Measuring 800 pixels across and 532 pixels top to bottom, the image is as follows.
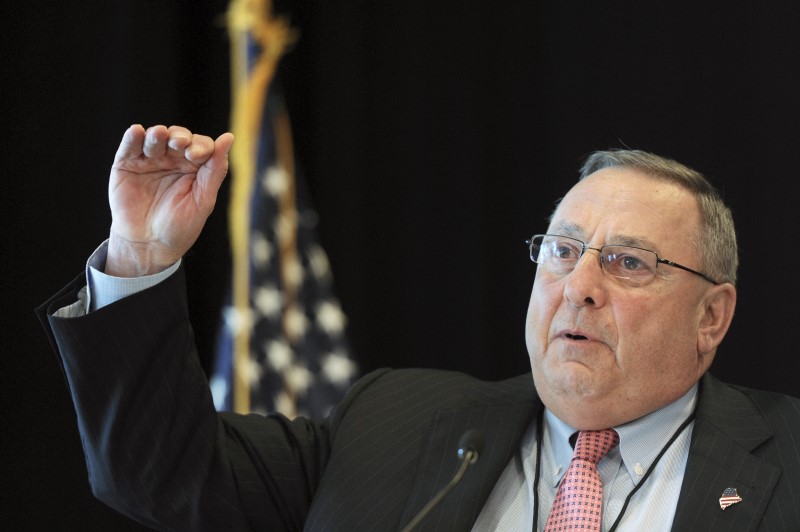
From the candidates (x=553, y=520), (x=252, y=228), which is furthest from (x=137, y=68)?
(x=553, y=520)

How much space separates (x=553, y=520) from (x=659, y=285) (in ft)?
1.91

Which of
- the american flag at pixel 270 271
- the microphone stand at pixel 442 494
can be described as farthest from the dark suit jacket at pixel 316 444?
the american flag at pixel 270 271

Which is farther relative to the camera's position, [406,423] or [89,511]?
[89,511]

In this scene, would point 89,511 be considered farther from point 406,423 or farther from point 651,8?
point 651,8

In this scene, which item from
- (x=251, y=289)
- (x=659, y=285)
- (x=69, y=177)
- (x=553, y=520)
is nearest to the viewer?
(x=553, y=520)

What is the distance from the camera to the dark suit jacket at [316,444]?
76.9 inches

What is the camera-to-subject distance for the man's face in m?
2.14

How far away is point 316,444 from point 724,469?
0.94 m

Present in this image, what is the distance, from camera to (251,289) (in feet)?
11.0

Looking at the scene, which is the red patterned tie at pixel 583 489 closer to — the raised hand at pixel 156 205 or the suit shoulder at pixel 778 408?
the suit shoulder at pixel 778 408

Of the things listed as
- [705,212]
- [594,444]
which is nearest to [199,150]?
[594,444]

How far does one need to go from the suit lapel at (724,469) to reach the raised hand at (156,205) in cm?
116

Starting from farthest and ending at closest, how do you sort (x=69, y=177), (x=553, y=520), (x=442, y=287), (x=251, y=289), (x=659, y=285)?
1. (x=442, y=287)
2. (x=251, y=289)
3. (x=69, y=177)
4. (x=659, y=285)
5. (x=553, y=520)

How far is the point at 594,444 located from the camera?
218cm
